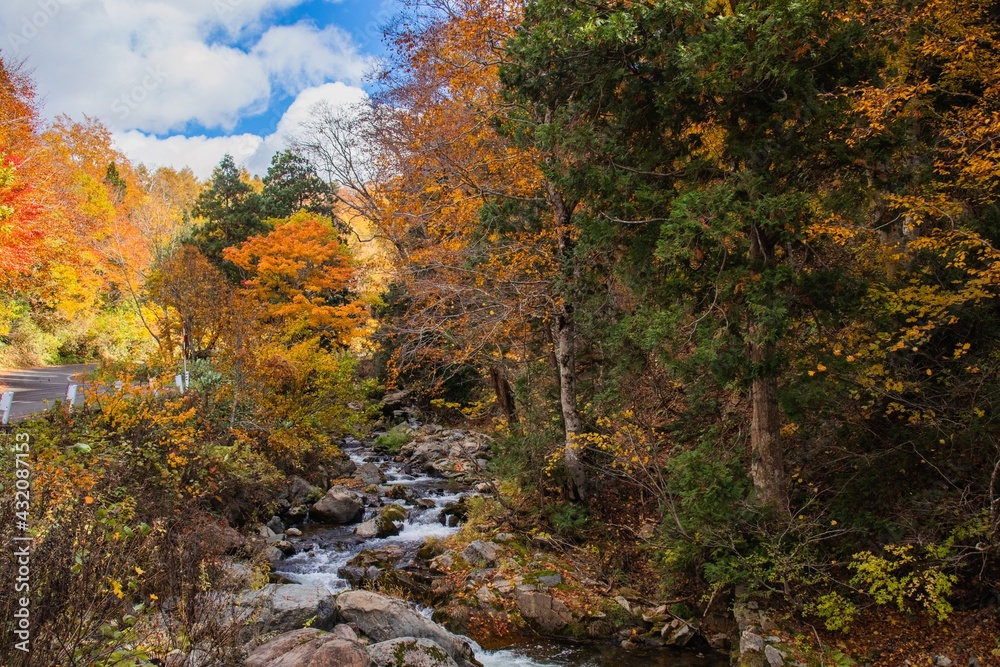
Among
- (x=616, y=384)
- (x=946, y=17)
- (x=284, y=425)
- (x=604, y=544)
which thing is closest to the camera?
(x=946, y=17)

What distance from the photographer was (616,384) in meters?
8.38

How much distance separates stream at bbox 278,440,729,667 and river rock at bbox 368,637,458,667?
126 cm

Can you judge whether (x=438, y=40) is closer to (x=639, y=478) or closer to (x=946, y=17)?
(x=946, y=17)

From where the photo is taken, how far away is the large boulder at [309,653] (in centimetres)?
462

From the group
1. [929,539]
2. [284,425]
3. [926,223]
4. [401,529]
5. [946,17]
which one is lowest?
[401,529]

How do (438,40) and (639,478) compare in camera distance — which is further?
(438,40)

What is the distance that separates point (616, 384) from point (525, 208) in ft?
12.2

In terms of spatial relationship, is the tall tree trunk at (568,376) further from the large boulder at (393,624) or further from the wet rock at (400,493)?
the wet rock at (400,493)

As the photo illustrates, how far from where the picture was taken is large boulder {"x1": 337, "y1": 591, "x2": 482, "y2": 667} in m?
6.41

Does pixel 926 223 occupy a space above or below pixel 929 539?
above

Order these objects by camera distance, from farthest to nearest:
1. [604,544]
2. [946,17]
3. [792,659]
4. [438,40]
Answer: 1. [438,40]
2. [604,544]
3. [946,17]
4. [792,659]

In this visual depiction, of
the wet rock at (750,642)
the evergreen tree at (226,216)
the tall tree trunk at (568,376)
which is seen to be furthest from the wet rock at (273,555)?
the evergreen tree at (226,216)

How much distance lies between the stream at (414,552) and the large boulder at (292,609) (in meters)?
1.84

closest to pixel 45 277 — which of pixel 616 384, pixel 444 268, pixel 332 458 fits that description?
pixel 332 458
